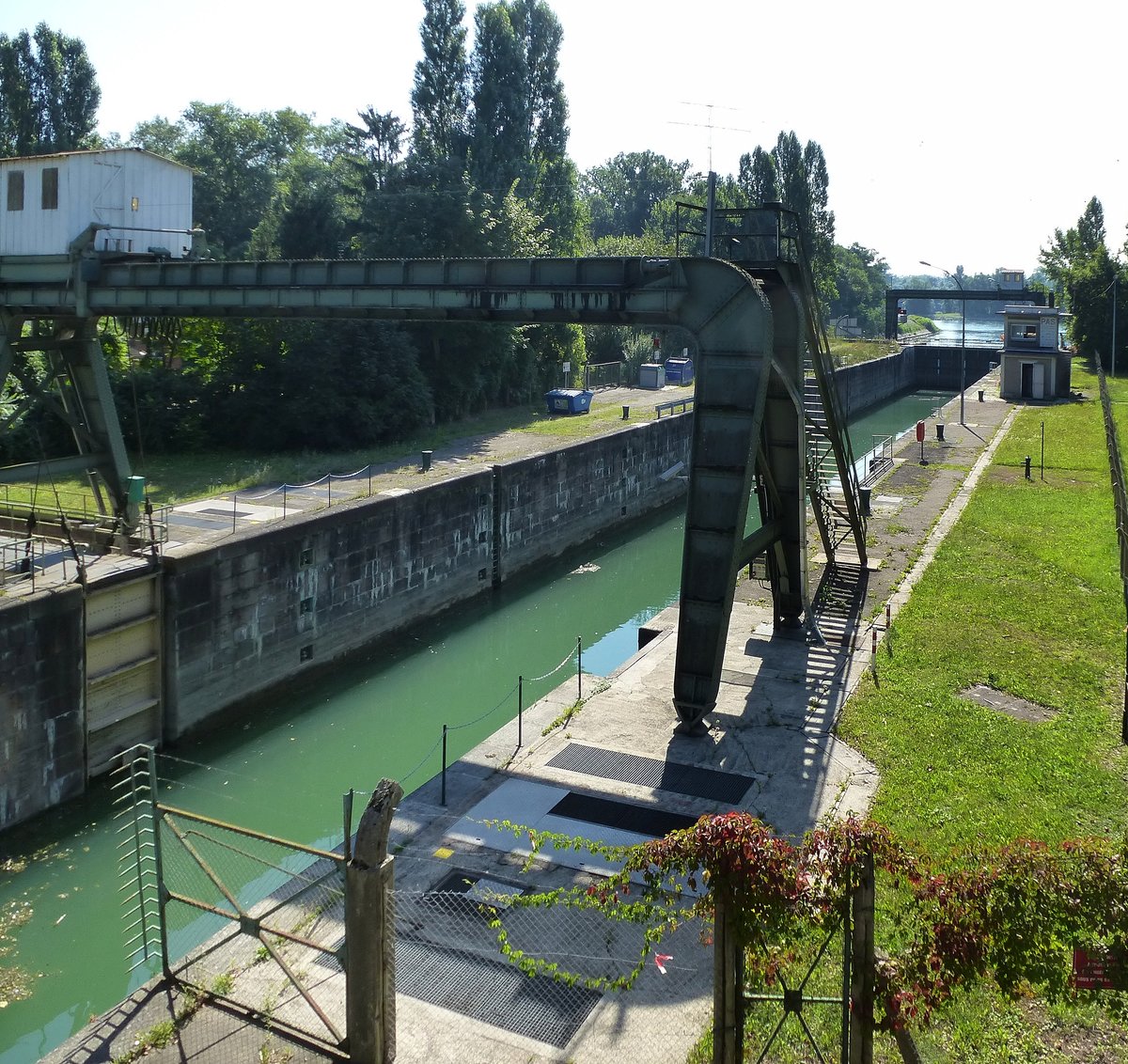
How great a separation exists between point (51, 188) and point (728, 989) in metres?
19.1

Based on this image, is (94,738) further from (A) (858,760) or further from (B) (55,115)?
(B) (55,115)

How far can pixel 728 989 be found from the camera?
6.75 m

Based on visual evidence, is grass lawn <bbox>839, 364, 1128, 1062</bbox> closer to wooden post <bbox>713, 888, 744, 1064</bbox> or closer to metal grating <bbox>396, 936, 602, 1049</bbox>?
wooden post <bbox>713, 888, 744, 1064</bbox>

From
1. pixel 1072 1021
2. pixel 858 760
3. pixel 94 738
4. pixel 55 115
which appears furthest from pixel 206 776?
pixel 55 115

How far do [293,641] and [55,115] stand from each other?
4837 centimetres

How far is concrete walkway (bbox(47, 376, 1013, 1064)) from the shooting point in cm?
858

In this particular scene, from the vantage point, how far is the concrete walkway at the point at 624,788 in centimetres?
858

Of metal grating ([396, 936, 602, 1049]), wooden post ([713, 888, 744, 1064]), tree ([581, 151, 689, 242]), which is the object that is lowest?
metal grating ([396, 936, 602, 1049])

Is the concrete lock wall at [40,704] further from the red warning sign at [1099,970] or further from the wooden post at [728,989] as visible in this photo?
the red warning sign at [1099,970]

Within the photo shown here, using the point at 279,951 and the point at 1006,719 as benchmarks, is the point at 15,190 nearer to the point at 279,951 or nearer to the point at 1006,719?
the point at 279,951

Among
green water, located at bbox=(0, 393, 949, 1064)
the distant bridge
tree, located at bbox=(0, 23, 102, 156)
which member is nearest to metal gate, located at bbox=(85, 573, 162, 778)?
green water, located at bbox=(0, 393, 949, 1064)

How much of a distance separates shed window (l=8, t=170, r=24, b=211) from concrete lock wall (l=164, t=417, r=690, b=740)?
748cm

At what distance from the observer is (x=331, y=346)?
3375 cm

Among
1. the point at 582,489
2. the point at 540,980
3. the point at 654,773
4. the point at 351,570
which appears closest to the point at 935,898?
the point at 540,980
